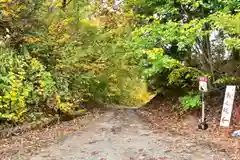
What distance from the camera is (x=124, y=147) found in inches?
224

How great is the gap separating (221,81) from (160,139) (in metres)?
2.42

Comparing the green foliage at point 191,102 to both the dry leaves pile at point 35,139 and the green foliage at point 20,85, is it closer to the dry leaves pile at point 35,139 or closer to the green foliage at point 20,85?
the dry leaves pile at point 35,139

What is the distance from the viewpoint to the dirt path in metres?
5.18

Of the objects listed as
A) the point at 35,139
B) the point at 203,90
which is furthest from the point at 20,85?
the point at 203,90

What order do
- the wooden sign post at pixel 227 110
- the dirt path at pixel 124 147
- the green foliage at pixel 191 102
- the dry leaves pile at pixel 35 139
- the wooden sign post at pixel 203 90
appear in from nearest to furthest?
the dirt path at pixel 124 147, the dry leaves pile at pixel 35 139, the wooden sign post at pixel 227 110, the wooden sign post at pixel 203 90, the green foliage at pixel 191 102

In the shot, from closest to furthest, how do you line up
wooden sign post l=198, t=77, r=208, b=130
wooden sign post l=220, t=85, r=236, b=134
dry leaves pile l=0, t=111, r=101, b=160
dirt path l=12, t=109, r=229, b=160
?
dirt path l=12, t=109, r=229, b=160, dry leaves pile l=0, t=111, r=101, b=160, wooden sign post l=220, t=85, r=236, b=134, wooden sign post l=198, t=77, r=208, b=130

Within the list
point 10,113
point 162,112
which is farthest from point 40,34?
point 162,112

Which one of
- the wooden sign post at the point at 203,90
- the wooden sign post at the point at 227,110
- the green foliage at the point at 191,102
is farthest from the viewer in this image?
the green foliage at the point at 191,102

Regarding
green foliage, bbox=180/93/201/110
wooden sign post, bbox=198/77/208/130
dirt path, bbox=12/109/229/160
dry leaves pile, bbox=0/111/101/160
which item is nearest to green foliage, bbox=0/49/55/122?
dry leaves pile, bbox=0/111/101/160

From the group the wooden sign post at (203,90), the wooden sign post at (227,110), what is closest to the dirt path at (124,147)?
the wooden sign post at (203,90)

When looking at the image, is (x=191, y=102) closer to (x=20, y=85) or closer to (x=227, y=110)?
(x=227, y=110)

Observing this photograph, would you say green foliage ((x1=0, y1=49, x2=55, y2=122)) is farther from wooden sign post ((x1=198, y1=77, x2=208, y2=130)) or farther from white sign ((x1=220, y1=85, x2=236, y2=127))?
white sign ((x1=220, y1=85, x2=236, y2=127))

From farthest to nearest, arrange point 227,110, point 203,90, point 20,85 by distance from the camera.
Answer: point 20,85 → point 203,90 → point 227,110

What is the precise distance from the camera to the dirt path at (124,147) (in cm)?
518
